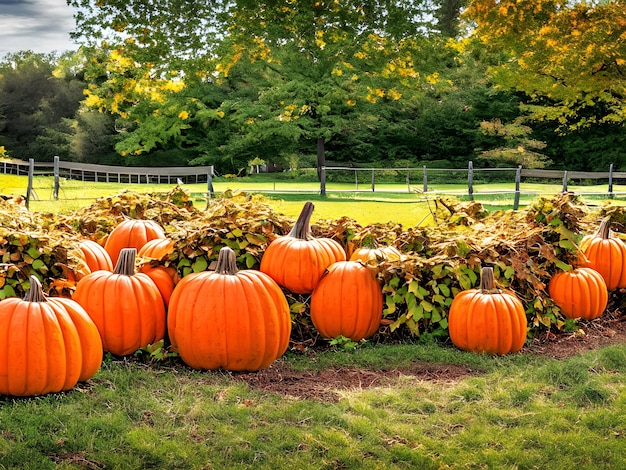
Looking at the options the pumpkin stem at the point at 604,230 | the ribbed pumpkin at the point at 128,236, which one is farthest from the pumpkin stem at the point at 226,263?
the pumpkin stem at the point at 604,230

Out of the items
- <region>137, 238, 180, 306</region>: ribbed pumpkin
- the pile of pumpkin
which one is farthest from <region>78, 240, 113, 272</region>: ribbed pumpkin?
<region>137, 238, 180, 306</region>: ribbed pumpkin

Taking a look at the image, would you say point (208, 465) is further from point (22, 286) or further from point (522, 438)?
point (22, 286)

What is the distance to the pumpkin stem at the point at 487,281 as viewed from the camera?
4.60 meters

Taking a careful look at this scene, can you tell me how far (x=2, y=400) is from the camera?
11.4ft

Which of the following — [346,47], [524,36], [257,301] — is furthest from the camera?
[346,47]

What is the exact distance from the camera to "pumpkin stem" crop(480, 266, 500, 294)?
4.60 meters

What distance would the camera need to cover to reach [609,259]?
5863 mm

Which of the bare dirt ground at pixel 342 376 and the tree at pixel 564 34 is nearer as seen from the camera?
the bare dirt ground at pixel 342 376

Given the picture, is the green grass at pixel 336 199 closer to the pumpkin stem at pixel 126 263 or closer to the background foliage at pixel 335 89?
the background foliage at pixel 335 89

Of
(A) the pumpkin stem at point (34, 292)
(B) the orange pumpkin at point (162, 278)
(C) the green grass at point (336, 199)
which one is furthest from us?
(C) the green grass at point (336, 199)

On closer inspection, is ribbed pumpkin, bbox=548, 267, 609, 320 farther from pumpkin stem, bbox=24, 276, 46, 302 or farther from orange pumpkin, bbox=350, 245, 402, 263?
pumpkin stem, bbox=24, 276, 46, 302

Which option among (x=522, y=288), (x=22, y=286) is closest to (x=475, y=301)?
(x=522, y=288)

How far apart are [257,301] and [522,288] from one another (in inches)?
86.3

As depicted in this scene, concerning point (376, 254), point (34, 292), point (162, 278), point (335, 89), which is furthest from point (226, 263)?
point (335, 89)
